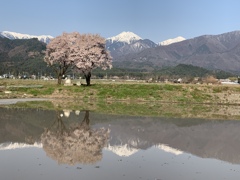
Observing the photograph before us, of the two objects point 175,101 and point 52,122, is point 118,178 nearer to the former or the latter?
point 52,122

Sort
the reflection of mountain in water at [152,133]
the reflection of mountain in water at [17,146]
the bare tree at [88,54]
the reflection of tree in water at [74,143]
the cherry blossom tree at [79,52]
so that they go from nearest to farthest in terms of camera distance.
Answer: the reflection of tree in water at [74,143] → the reflection of mountain in water at [17,146] → the reflection of mountain in water at [152,133] → the bare tree at [88,54] → the cherry blossom tree at [79,52]

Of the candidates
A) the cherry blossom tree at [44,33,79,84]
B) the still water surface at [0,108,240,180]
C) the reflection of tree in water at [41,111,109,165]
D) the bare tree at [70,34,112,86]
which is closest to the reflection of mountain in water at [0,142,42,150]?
the still water surface at [0,108,240,180]

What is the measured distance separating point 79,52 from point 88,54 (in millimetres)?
2148

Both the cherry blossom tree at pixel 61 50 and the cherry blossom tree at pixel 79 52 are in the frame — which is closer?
the cherry blossom tree at pixel 79 52

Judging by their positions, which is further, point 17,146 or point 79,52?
point 79,52

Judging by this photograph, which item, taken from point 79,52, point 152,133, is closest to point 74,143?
point 152,133

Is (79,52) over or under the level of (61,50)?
under

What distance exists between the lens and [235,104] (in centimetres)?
6756

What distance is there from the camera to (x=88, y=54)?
3231 inches

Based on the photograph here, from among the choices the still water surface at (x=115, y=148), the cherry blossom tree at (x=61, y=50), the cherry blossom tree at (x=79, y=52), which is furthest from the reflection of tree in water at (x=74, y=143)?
the cherry blossom tree at (x=61, y=50)

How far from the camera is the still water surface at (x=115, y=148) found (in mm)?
17594

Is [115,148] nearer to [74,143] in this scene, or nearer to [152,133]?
[74,143]

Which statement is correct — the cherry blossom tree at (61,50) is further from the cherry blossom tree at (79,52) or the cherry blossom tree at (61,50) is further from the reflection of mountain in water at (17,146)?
the reflection of mountain in water at (17,146)

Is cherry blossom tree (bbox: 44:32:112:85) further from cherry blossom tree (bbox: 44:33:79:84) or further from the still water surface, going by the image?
the still water surface
